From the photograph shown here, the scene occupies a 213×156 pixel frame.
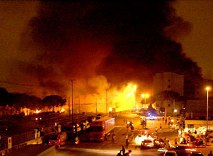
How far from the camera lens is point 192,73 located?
69375 millimetres

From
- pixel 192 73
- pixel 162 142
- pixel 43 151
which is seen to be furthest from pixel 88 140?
pixel 192 73

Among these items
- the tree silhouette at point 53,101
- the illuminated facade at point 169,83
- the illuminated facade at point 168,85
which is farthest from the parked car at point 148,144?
the tree silhouette at point 53,101

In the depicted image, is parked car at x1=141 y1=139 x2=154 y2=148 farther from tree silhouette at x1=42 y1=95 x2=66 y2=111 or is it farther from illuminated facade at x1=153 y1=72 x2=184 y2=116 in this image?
tree silhouette at x1=42 y1=95 x2=66 y2=111

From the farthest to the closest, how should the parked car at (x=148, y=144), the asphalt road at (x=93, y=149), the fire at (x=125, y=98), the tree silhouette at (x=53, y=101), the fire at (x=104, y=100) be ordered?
the tree silhouette at (x=53, y=101)
the fire at (x=125, y=98)
the fire at (x=104, y=100)
the parked car at (x=148, y=144)
the asphalt road at (x=93, y=149)

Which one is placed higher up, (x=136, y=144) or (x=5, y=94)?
(x=5, y=94)

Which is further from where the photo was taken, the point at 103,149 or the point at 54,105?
the point at 54,105

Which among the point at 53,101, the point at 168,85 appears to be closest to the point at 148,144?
the point at 168,85

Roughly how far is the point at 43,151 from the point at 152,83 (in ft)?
166

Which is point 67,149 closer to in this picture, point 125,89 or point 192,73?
point 125,89

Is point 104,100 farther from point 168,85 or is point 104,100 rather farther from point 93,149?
point 93,149

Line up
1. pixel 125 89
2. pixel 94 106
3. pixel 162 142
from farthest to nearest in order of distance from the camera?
1. pixel 125 89
2. pixel 94 106
3. pixel 162 142

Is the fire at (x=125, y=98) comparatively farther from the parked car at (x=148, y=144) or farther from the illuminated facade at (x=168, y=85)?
the parked car at (x=148, y=144)

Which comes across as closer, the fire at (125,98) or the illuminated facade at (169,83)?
the fire at (125,98)

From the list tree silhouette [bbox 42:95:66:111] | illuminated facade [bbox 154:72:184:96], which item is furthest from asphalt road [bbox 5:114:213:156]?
tree silhouette [bbox 42:95:66:111]
